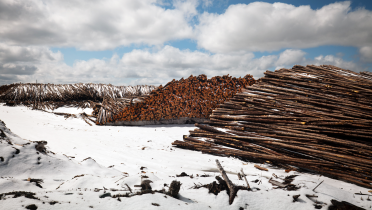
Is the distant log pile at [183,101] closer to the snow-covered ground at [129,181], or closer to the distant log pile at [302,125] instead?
the distant log pile at [302,125]

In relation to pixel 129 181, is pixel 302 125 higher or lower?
higher

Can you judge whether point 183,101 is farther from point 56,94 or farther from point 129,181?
point 56,94

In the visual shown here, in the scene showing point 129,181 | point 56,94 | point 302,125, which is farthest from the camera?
point 56,94

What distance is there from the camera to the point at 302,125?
13.9 ft

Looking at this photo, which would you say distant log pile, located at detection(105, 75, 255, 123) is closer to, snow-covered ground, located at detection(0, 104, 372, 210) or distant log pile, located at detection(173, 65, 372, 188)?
distant log pile, located at detection(173, 65, 372, 188)

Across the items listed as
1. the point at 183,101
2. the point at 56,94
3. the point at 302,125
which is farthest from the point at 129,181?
the point at 56,94

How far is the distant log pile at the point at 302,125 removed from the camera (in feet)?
11.6

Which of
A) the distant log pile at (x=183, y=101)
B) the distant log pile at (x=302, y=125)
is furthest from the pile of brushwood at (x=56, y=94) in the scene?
the distant log pile at (x=302, y=125)

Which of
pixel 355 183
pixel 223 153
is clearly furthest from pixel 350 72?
pixel 223 153

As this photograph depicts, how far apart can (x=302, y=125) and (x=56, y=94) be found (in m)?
14.0

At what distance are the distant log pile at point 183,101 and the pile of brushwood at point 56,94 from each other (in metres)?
2.16

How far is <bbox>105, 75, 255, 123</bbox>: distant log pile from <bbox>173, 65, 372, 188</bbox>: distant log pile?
2335 mm

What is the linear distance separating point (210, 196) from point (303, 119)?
3.49 metres

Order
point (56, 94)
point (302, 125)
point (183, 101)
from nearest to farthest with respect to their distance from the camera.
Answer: point (302, 125) → point (183, 101) → point (56, 94)
